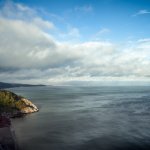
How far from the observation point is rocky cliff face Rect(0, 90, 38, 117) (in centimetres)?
13912

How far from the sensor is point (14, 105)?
474 feet

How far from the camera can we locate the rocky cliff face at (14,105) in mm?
139125

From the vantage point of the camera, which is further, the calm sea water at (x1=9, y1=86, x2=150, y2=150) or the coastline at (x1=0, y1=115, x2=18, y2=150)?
the calm sea water at (x1=9, y1=86, x2=150, y2=150)

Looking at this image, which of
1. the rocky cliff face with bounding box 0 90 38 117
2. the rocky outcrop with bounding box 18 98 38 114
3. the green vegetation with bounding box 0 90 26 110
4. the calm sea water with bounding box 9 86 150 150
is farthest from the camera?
the rocky outcrop with bounding box 18 98 38 114

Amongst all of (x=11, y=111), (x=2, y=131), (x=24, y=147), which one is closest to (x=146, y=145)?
(x=24, y=147)

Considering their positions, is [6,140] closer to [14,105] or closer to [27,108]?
[14,105]

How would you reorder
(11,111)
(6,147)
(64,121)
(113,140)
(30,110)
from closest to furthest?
(6,147) → (113,140) → (64,121) → (11,111) → (30,110)

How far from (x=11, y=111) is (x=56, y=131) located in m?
50.3

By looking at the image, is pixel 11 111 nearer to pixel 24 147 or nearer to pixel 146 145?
pixel 24 147

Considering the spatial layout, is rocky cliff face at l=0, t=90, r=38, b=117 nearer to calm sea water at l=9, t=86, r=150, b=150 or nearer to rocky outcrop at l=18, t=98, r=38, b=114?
rocky outcrop at l=18, t=98, r=38, b=114

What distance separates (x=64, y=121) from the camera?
12425 centimetres

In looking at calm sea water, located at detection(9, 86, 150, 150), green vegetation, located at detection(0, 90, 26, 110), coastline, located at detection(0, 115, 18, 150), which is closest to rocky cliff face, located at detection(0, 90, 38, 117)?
green vegetation, located at detection(0, 90, 26, 110)

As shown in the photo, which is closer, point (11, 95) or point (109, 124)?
point (109, 124)

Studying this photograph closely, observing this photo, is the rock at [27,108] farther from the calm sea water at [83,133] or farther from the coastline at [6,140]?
the coastline at [6,140]
